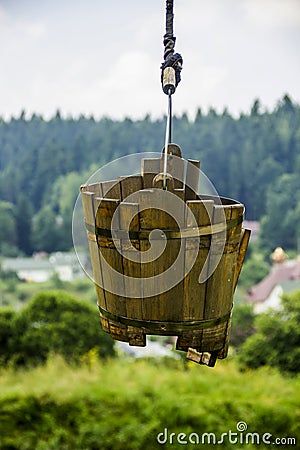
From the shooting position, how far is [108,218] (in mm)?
1815

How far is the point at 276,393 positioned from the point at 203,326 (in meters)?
5.24

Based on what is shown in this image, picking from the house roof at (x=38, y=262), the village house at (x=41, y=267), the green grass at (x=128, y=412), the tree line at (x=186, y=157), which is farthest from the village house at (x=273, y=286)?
the green grass at (x=128, y=412)

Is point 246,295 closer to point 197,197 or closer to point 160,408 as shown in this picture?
point 160,408

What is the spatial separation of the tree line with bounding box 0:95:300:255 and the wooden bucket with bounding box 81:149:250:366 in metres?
33.9

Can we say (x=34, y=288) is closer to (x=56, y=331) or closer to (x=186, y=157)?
(x=186, y=157)

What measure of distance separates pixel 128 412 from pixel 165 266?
4.36m

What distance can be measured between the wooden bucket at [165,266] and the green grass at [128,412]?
12.6 ft

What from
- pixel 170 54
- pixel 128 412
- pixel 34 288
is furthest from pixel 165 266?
pixel 34 288

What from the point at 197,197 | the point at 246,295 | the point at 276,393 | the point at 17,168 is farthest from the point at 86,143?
the point at 197,197

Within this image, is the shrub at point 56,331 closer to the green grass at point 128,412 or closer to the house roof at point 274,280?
the green grass at point 128,412

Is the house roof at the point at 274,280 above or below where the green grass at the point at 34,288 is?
above

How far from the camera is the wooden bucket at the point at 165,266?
1.80 metres

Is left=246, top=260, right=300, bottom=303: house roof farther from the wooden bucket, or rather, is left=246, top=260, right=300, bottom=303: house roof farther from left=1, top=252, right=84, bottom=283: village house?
the wooden bucket

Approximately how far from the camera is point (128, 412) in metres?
5.83
